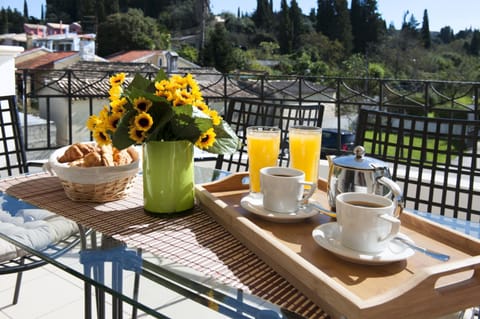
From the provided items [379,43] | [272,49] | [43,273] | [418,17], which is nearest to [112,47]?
[272,49]

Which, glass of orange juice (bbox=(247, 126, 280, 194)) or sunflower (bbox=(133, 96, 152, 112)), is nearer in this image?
sunflower (bbox=(133, 96, 152, 112))

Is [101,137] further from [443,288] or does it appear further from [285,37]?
[285,37]

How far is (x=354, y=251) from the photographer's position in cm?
79

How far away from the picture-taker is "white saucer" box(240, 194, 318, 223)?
97 cm

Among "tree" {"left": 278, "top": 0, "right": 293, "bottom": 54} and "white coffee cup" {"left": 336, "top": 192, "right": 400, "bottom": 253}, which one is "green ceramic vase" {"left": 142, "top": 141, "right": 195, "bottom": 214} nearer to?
"white coffee cup" {"left": 336, "top": 192, "right": 400, "bottom": 253}

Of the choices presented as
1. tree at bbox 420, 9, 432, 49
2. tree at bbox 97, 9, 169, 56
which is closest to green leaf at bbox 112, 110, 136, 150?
tree at bbox 97, 9, 169, 56

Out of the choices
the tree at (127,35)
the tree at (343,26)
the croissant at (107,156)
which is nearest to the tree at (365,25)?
the tree at (343,26)

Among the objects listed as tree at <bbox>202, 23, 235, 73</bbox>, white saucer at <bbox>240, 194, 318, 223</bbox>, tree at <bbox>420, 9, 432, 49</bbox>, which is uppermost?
tree at <bbox>420, 9, 432, 49</bbox>

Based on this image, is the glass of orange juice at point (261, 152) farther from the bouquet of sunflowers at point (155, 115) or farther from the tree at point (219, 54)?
the tree at point (219, 54)

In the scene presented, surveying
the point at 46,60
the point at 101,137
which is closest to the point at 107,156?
the point at 101,137

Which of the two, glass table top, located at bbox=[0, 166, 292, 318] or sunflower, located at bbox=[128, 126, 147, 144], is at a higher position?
sunflower, located at bbox=[128, 126, 147, 144]

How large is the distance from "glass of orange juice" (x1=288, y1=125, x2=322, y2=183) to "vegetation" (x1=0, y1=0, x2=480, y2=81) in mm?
23369

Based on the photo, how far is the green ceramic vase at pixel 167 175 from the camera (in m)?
1.05

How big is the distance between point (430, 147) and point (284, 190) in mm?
810
